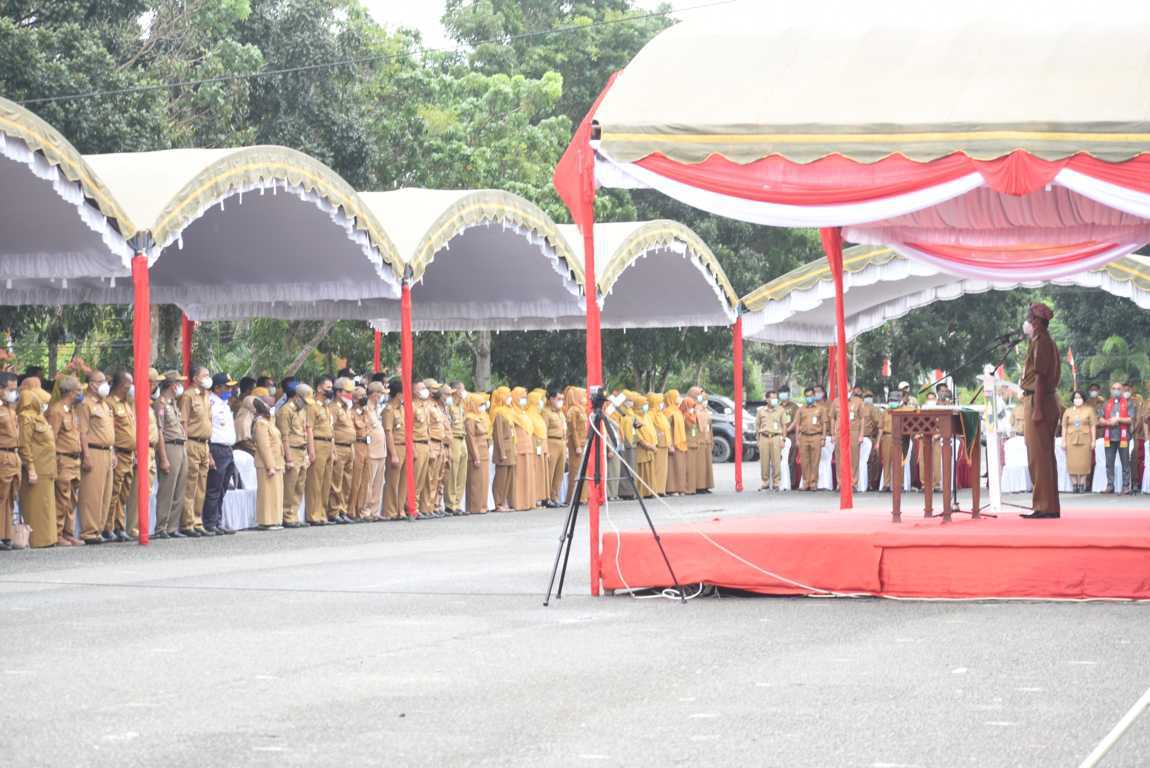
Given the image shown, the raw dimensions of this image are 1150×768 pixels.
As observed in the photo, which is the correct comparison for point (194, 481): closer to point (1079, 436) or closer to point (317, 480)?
point (317, 480)

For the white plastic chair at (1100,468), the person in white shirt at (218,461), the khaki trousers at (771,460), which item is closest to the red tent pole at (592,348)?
the person in white shirt at (218,461)

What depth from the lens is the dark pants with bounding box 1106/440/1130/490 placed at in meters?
27.6

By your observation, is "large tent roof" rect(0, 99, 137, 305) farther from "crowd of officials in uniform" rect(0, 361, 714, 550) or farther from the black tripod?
the black tripod

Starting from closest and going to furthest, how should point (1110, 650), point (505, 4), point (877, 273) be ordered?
1. point (1110, 650)
2. point (877, 273)
3. point (505, 4)

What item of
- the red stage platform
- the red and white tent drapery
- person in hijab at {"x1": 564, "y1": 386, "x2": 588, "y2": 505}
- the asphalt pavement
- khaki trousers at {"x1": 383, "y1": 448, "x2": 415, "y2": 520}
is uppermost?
the red and white tent drapery

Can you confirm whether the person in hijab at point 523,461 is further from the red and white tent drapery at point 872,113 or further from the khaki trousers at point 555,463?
the red and white tent drapery at point 872,113

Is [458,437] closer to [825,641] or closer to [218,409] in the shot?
Answer: [218,409]

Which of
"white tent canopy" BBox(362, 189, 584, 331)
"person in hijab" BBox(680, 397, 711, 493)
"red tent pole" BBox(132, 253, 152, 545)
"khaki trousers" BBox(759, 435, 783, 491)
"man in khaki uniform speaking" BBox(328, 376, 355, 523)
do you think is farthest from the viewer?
Result: "khaki trousers" BBox(759, 435, 783, 491)

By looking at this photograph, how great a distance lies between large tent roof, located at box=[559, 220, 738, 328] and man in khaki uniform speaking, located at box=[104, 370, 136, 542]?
828cm

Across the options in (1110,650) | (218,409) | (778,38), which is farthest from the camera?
(218,409)

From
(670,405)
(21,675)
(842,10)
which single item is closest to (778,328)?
(670,405)

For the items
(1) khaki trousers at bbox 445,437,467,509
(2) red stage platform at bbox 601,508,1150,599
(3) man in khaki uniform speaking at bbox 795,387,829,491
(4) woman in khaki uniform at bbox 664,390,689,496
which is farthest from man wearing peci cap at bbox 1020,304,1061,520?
(3) man in khaki uniform speaking at bbox 795,387,829,491

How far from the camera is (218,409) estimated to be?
762 inches

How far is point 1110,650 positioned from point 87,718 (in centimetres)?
516
